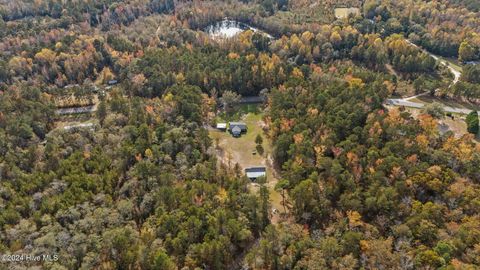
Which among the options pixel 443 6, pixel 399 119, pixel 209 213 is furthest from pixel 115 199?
pixel 443 6

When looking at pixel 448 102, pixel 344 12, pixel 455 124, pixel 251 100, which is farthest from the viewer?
pixel 344 12

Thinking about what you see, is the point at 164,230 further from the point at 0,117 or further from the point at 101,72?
the point at 101,72

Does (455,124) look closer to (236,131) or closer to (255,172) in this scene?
(255,172)

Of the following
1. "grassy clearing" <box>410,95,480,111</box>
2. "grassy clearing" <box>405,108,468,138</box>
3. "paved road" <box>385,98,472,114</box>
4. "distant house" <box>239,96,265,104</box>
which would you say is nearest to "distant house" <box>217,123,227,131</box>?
"distant house" <box>239,96,265,104</box>

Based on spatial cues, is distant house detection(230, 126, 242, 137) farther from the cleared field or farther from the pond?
the cleared field

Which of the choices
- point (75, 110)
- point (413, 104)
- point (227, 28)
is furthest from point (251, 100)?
point (227, 28)

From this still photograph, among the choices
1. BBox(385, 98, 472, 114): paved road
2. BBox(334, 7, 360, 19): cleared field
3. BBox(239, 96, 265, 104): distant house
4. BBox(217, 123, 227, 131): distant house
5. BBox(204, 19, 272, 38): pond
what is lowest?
BBox(217, 123, 227, 131): distant house

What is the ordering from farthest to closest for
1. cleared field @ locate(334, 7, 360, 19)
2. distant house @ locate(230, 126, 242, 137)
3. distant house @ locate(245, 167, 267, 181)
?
cleared field @ locate(334, 7, 360, 19), distant house @ locate(230, 126, 242, 137), distant house @ locate(245, 167, 267, 181)
